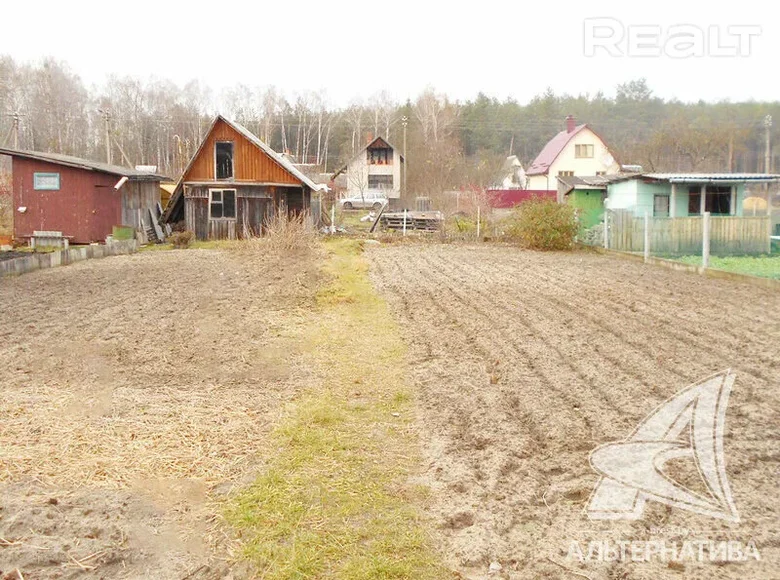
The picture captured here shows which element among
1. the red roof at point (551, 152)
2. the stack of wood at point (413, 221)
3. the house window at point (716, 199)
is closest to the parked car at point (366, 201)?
the red roof at point (551, 152)

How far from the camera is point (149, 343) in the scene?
356 inches

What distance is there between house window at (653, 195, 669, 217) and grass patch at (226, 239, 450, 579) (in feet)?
63.1

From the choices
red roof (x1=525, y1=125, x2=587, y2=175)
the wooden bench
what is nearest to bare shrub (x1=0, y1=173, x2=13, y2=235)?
the wooden bench

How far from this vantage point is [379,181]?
58.3 meters

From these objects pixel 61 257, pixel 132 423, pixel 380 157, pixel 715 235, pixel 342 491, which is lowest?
pixel 342 491

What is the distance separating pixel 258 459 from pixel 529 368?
356 cm

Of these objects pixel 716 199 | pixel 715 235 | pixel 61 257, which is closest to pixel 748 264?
pixel 715 235

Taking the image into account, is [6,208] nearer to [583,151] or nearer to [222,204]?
[222,204]

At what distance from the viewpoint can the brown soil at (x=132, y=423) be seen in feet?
12.6

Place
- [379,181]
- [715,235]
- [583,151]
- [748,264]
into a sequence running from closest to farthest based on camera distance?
[748,264]
[715,235]
[583,151]
[379,181]

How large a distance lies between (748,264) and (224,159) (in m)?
20.7

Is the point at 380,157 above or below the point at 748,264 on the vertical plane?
above
